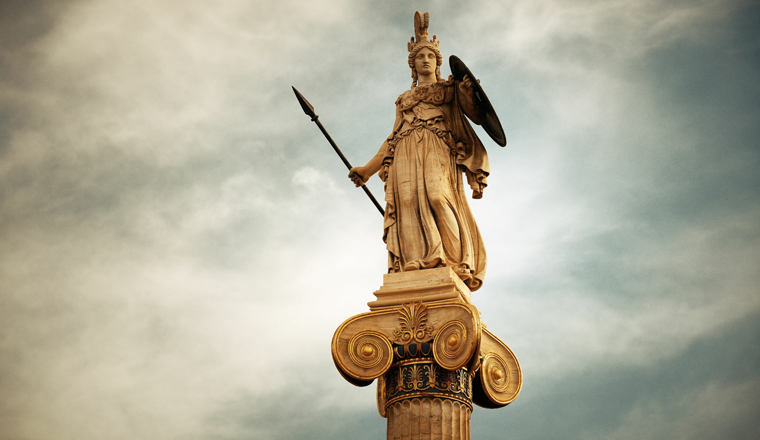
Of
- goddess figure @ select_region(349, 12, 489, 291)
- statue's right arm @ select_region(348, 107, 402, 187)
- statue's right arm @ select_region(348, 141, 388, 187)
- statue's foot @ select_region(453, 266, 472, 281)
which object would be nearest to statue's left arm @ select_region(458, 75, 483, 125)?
goddess figure @ select_region(349, 12, 489, 291)

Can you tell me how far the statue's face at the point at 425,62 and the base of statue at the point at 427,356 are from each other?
4.05 metres

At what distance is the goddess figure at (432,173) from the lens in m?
12.5

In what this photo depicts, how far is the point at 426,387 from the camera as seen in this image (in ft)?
36.2

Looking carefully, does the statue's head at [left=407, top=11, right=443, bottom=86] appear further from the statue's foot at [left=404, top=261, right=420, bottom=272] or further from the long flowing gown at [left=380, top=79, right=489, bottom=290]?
the statue's foot at [left=404, top=261, right=420, bottom=272]

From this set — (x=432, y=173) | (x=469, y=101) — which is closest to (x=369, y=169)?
(x=432, y=173)

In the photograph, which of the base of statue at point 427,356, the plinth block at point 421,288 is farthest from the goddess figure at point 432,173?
the base of statue at point 427,356

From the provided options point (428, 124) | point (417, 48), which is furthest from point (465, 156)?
point (417, 48)

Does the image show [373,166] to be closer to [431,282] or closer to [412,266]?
[412,266]

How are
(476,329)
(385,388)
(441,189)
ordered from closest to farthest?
(476,329) → (385,388) → (441,189)

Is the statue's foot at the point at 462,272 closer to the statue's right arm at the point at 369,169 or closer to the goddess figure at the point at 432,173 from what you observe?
the goddess figure at the point at 432,173

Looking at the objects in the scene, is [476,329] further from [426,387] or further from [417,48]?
[417,48]

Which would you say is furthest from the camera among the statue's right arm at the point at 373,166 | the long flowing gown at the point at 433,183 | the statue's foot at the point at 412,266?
the statue's right arm at the point at 373,166

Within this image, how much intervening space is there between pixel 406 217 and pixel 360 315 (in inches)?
74.6

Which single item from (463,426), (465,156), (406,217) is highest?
(465,156)
